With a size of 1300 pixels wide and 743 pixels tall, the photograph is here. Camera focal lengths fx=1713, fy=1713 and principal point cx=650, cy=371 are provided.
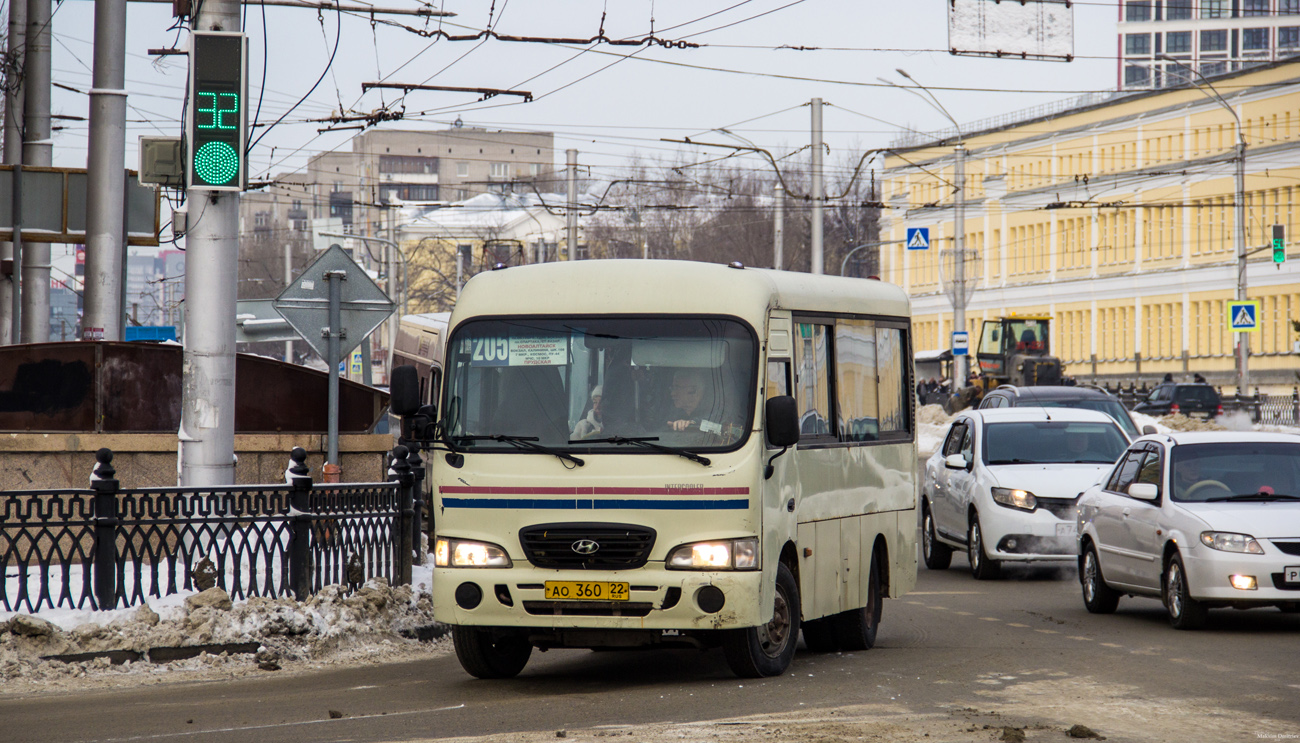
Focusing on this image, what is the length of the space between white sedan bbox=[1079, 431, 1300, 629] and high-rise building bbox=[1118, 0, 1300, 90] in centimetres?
11425

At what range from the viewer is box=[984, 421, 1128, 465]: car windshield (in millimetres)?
16734

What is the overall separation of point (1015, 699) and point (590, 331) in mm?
2943

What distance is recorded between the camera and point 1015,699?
28.1ft

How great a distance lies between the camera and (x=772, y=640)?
9453mm

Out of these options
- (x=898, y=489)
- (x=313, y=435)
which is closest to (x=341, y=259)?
(x=313, y=435)

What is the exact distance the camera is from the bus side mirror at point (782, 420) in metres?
8.91

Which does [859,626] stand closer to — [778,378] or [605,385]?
[778,378]

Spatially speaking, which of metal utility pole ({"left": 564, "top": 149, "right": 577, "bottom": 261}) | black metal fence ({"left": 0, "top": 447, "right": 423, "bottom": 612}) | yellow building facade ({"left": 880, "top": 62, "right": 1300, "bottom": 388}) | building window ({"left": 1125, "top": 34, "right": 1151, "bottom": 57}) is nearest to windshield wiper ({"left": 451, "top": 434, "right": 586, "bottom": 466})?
black metal fence ({"left": 0, "top": 447, "right": 423, "bottom": 612})

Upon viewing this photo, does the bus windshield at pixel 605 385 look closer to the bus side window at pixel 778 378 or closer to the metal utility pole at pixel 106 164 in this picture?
the bus side window at pixel 778 378

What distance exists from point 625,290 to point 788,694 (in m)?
2.36

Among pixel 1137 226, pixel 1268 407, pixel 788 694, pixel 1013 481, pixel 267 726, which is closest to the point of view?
pixel 267 726

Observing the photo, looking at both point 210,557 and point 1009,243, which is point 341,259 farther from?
point 1009,243

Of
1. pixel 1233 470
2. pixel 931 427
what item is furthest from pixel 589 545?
pixel 931 427

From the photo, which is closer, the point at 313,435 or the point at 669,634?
the point at 669,634
